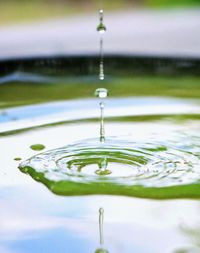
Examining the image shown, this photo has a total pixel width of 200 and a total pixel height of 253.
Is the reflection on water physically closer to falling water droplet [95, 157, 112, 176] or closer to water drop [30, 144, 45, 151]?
falling water droplet [95, 157, 112, 176]

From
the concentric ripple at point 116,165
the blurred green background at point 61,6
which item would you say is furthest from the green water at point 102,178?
the blurred green background at point 61,6

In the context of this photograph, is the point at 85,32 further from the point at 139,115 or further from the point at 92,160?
the point at 92,160

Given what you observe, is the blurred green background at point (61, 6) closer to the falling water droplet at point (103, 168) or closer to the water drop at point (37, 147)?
the water drop at point (37, 147)

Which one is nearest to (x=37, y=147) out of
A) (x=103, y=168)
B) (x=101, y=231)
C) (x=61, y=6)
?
(x=103, y=168)

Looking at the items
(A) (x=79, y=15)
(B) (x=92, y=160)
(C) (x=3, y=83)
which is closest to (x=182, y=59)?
(C) (x=3, y=83)

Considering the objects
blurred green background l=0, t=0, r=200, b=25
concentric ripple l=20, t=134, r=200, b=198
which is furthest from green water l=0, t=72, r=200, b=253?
blurred green background l=0, t=0, r=200, b=25

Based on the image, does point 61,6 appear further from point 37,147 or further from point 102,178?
point 102,178
